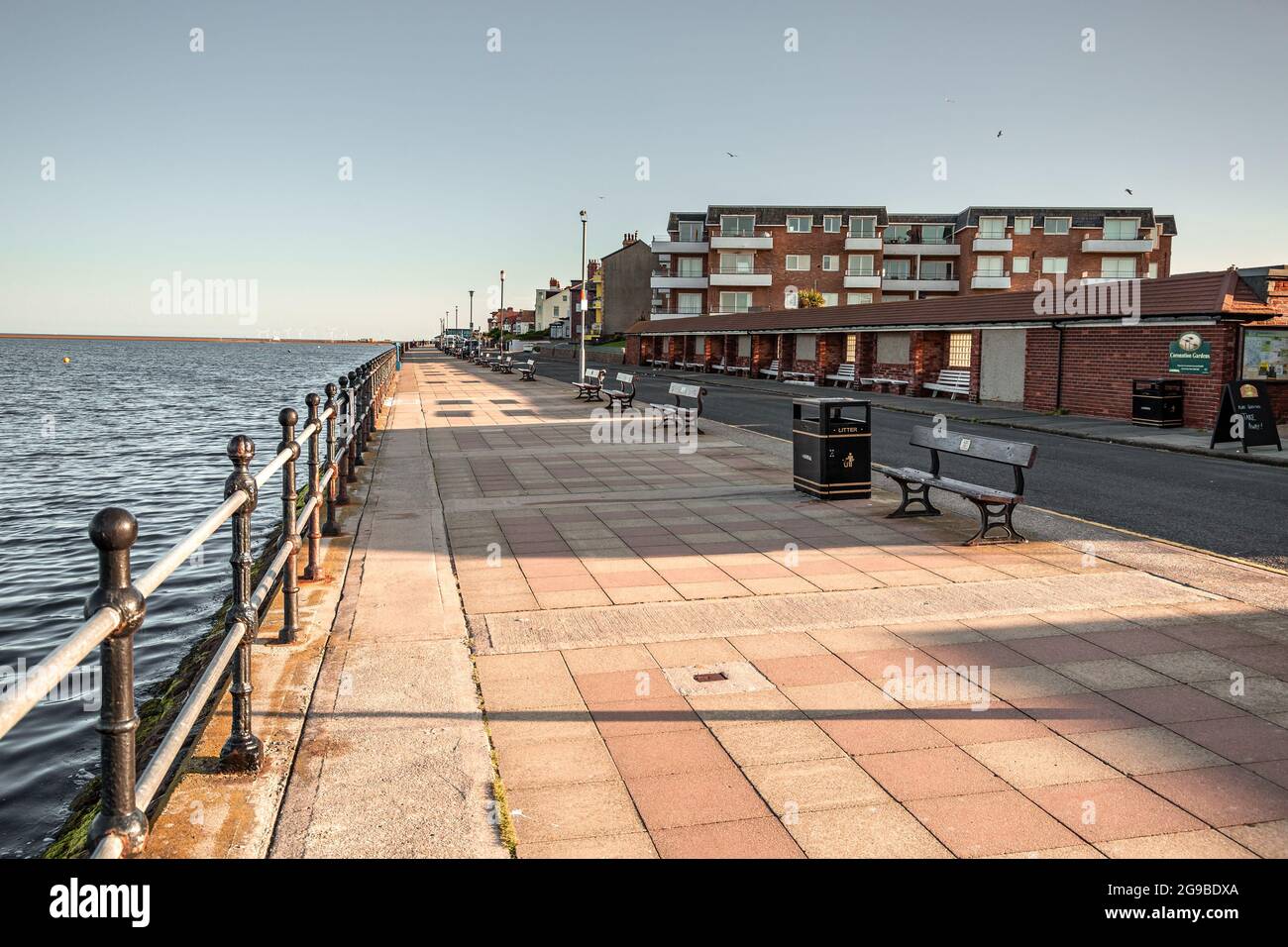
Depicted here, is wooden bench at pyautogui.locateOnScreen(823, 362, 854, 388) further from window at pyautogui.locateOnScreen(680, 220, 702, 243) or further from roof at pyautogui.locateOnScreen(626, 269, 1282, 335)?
window at pyautogui.locateOnScreen(680, 220, 702, 243)

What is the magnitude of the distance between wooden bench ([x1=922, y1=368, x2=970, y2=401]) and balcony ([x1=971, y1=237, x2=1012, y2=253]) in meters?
51.7

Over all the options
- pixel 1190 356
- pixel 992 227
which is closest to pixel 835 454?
pixel 1190 356

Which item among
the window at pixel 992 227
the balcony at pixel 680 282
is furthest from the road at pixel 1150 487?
the window at pixel 992 227

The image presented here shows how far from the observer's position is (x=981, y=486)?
34.4ft

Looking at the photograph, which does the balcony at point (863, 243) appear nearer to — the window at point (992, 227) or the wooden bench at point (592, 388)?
the window at point (992, 227)

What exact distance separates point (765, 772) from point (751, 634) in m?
2.11

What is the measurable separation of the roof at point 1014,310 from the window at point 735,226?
91.7ft

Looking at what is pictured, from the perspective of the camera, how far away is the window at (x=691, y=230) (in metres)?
79.3

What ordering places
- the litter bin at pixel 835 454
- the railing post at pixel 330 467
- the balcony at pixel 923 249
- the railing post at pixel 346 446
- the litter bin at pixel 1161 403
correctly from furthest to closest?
the balcony at pixel 923 249, the litter bin at pixel 1161 403, the litter bin at pixel 835 454, the railing post at pixel 346 446, the railing post at pixel 330 467

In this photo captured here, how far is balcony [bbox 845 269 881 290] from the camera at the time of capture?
77.9 meters

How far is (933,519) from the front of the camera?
424 inches

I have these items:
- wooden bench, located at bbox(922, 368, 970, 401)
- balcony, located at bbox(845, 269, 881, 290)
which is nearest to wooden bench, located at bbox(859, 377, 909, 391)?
wooden bench, located at bbox(922, 368, 970, 401)
